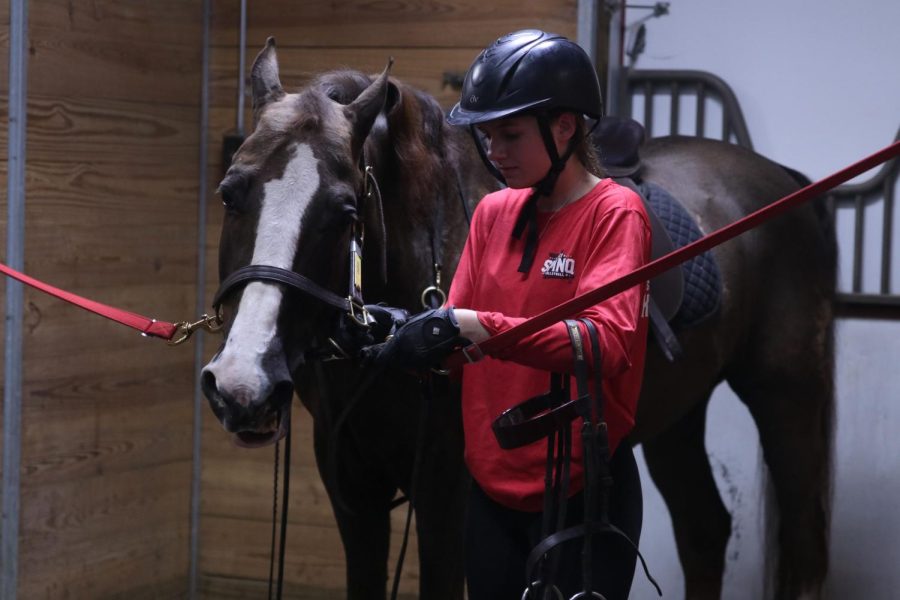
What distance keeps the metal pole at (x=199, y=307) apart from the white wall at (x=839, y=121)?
4.10 feet

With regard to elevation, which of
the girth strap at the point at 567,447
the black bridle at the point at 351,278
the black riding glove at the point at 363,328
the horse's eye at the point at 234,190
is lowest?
the girth strap at the point at 567,447

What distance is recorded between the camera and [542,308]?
1.61 metres

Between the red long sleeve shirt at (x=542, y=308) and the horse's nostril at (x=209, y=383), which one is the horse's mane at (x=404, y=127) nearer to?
the red long sleeve shirt at (x=542, y=308)

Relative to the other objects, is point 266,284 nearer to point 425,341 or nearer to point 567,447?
point 425,341

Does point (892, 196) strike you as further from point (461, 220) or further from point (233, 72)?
point (233, 72)

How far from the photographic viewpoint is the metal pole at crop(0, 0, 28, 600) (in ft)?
9.02

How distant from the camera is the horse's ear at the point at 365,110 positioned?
1925 mm

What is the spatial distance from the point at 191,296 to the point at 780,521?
1.79 metres

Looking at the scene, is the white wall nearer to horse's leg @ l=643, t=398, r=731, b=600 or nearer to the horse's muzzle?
horse's leg @ l=643, t=398, r=731, b=600

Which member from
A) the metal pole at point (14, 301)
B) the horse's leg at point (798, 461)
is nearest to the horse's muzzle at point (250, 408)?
the metal pole at point (14, 301)

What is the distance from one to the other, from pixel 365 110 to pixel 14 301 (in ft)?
4.24

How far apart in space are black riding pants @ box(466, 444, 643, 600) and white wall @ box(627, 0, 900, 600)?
171cm

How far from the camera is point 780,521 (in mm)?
3057

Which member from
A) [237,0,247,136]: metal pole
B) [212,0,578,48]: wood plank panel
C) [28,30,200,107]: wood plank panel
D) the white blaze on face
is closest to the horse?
the white blaze on face
